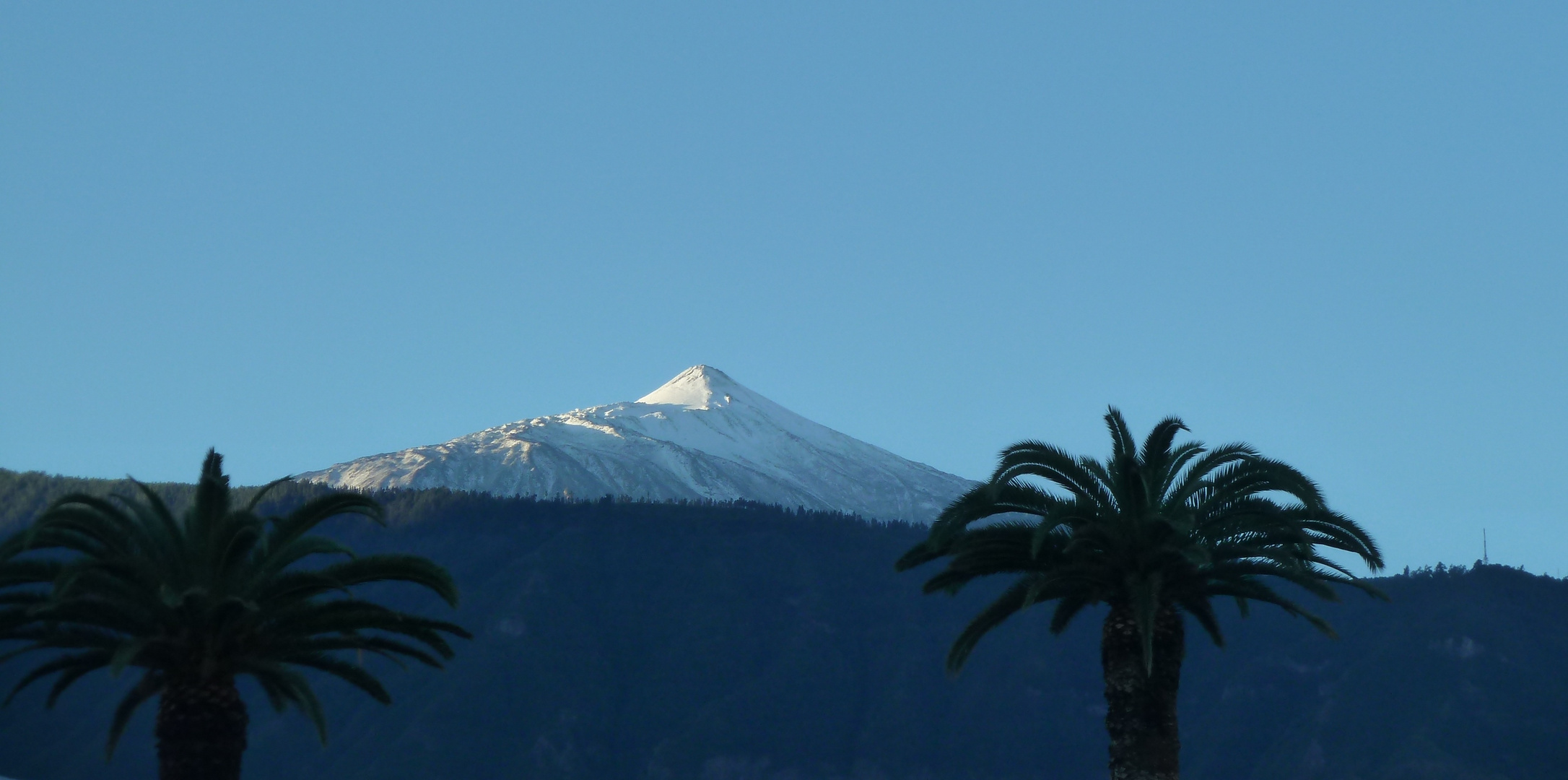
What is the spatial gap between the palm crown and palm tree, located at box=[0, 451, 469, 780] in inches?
417

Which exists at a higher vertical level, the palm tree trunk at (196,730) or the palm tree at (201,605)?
the palm tree at (201,605)

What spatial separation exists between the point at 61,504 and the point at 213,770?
17.5 feet

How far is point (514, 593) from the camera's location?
7382 inches

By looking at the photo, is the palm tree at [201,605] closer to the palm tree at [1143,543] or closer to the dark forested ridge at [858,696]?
the palm tree at [1143,543]

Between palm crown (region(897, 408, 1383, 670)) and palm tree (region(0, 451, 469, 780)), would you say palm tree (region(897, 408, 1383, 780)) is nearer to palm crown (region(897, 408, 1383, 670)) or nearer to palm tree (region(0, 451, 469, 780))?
palm crown (region(897, 408, 1383, 670))

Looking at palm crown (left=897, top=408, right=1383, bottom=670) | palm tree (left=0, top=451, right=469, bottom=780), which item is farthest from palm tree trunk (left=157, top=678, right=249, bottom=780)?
palm crown (left=897, top=408, right=1383, bottom=670)

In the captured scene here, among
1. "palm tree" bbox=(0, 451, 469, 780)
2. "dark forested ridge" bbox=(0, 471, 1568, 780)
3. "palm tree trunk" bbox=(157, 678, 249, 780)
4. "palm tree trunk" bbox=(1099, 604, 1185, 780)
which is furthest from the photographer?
"dark forested ridge" bbox=(0, 471, 1568, 780)

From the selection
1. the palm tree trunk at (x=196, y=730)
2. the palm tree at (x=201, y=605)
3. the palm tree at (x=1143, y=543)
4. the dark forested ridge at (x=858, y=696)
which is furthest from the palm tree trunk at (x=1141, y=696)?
the dark forested ridge at (x=858, y=696)

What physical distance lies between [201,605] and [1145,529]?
56.2 ft

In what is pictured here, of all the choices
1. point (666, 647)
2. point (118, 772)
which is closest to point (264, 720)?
point (118, 772)

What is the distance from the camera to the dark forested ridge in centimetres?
14975

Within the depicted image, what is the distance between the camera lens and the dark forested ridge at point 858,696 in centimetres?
14975

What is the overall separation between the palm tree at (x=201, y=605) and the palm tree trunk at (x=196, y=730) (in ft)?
0.08

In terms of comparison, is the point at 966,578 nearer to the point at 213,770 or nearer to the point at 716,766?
the point at 213,770
